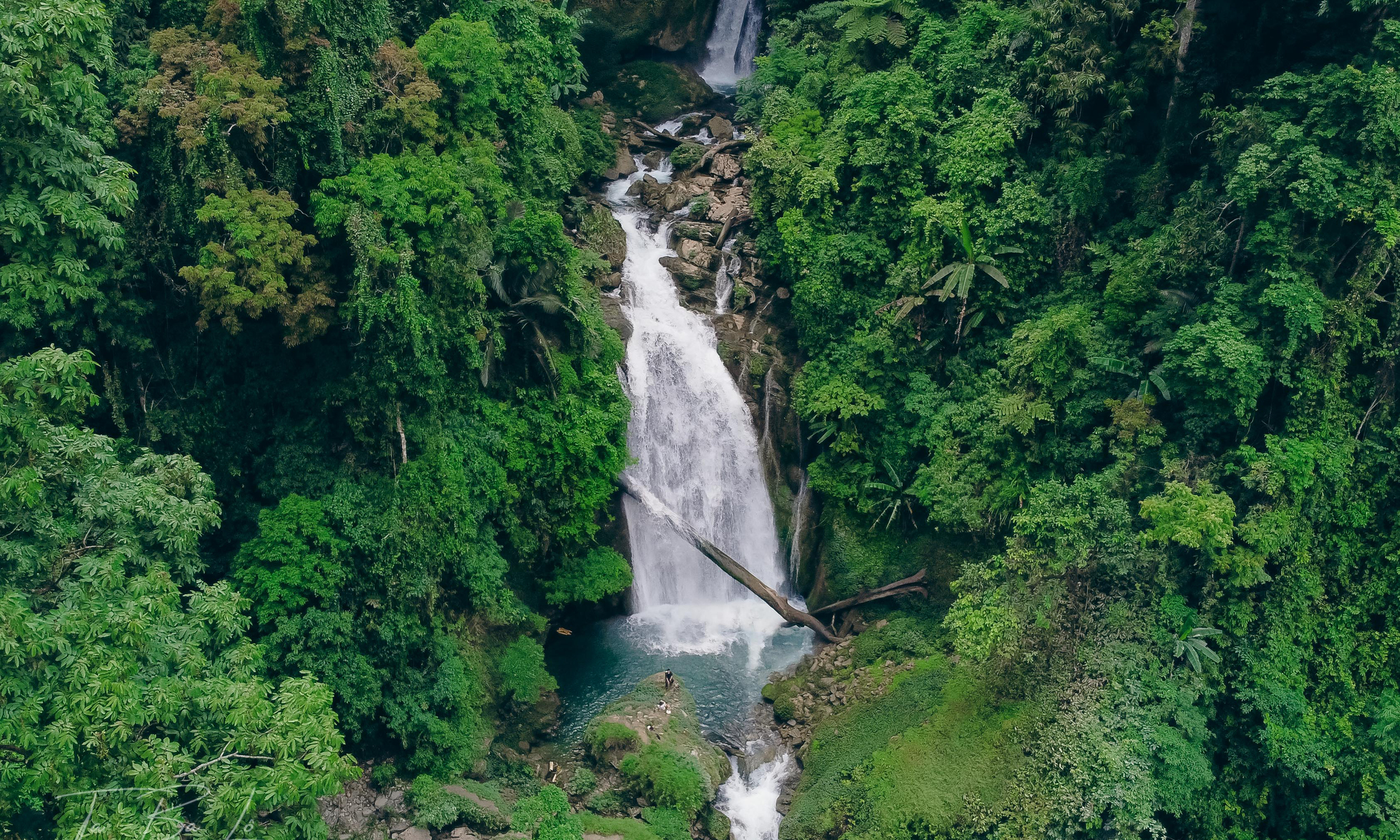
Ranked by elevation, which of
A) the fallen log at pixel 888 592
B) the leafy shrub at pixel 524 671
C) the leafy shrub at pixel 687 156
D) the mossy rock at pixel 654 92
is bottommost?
the leafy shrub at pixel 524 671

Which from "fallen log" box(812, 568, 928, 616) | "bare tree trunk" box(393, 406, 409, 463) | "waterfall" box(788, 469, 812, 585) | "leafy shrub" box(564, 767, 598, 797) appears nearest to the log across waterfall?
"waterfall" box(788, 469, 812, 585)

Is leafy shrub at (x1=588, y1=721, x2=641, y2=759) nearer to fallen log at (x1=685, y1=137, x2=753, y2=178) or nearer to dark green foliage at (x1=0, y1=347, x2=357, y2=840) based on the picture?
dark green foliage at (x1=0, y1=347, x2=357, y2=840)

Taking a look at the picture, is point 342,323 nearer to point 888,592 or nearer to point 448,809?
point 448,809

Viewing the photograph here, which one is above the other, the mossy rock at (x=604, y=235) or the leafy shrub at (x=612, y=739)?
the mossy rock at (x=604, y=235)

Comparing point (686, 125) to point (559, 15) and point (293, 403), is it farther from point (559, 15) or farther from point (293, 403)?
point (293, 403)

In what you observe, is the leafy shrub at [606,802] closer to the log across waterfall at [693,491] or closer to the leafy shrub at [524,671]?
the leafy shrub at [524,671]

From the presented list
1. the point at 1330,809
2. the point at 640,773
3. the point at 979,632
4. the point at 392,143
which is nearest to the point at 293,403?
the point at 392,143

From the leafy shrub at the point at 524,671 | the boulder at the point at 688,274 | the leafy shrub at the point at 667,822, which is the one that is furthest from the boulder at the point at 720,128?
the leafy shrub at the point at 667,822

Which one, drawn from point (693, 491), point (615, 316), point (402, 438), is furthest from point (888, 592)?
point (402, 438)
